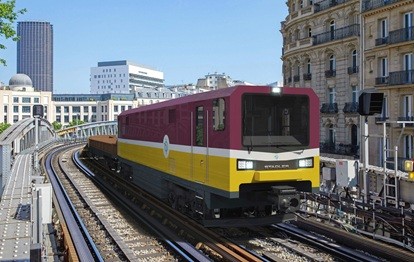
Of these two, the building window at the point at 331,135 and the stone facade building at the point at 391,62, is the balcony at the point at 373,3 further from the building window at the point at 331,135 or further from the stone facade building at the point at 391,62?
the building window at the point at 331,135

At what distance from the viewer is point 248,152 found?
1124 cm

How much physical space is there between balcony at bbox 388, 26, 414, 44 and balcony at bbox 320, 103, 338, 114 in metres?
8.30

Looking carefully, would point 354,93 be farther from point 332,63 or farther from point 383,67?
point 383,67

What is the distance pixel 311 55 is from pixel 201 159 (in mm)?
31445

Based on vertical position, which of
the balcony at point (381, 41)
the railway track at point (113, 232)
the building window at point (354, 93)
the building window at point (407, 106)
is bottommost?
the railway track at point (113, 232)

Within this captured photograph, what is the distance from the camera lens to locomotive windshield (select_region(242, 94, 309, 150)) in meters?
11.5

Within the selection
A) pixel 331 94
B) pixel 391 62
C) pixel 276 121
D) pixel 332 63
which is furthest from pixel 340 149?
pixel 276 121

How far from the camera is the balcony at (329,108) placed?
3822cm

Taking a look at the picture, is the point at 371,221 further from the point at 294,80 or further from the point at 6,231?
the point at 294,80

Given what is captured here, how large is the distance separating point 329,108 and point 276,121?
1121 inches

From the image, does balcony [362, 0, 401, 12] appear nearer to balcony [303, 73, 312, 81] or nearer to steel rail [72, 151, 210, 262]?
balcony [303, 73, 312, 81]

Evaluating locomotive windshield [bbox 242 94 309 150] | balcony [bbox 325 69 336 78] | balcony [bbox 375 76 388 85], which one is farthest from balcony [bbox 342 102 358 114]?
locomotive windshield [bbox 242 94 309 150]

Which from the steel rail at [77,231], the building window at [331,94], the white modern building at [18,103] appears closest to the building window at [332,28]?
the building window at [331,94]

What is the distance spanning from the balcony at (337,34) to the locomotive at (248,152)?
2659 cm
